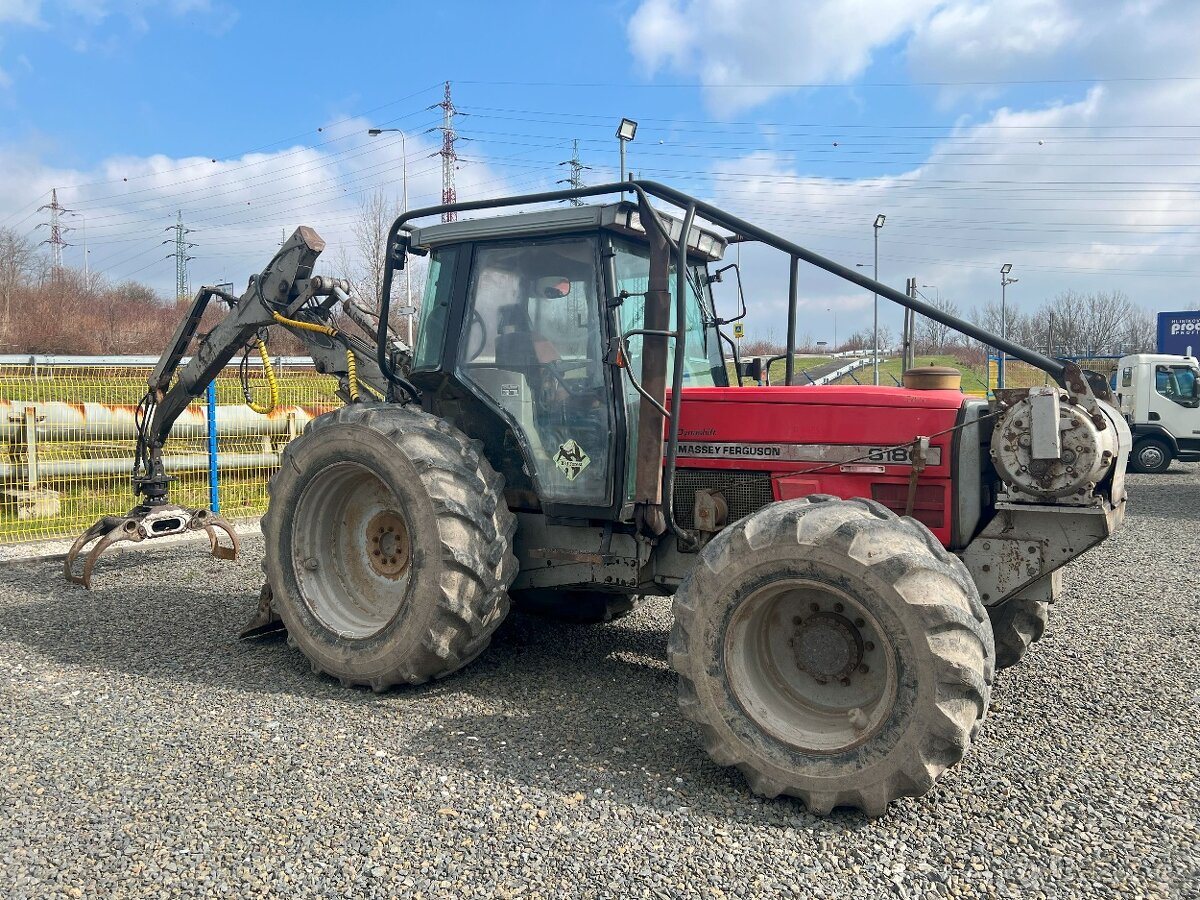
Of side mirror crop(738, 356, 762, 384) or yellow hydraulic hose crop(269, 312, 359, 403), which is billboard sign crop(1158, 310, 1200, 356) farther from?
yellow hydraulic hose crop(269, 312, 359, 403)

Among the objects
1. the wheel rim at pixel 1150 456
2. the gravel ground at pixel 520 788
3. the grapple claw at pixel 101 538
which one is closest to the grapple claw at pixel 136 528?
the grapple claw at pixel 101 538

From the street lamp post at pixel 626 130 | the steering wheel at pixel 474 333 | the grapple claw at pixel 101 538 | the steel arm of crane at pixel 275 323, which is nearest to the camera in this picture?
the steering wheel at pixel 474 333

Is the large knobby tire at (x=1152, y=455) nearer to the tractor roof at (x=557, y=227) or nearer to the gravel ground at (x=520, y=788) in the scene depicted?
the gravel ground at (x=520, y=788)

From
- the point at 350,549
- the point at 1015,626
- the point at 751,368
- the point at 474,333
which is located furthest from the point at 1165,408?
the point at 350,549

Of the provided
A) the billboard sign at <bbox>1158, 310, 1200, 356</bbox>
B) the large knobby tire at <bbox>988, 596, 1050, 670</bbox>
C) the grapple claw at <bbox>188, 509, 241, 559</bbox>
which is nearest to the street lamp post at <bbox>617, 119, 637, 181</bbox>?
the grapple claw at <bbox>188, 509, 241, 559</bbox>

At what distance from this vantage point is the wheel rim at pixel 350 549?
208 inches

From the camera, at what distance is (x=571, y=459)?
193 inches

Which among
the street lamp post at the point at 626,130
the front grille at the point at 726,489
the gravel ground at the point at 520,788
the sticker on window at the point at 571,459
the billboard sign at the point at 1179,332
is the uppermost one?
the street lamp post at the point at 626,130

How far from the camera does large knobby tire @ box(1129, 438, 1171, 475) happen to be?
1823 centimetres

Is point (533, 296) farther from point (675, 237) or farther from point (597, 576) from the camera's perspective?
point (597, 576)

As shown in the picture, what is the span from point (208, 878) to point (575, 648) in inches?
114

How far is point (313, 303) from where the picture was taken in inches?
255

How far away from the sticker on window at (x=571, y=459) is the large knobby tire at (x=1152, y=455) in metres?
16.8

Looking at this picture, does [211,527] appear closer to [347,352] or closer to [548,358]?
[347,352]
